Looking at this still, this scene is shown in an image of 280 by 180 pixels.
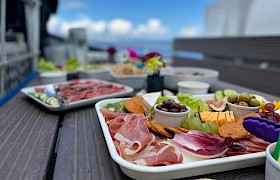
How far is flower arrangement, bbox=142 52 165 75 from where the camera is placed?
1.13 m

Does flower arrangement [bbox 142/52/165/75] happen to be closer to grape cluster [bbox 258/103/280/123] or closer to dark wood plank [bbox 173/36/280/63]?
grape cluster [bbox 258/103/280/123]

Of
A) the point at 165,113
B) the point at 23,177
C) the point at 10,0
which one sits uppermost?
the point at 10,0

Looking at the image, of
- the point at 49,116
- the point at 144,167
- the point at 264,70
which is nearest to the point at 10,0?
the point at 49,116

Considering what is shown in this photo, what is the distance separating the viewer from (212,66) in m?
4.42

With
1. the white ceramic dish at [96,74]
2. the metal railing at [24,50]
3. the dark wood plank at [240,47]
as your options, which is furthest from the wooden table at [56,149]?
the dark wood plank at [240,47]

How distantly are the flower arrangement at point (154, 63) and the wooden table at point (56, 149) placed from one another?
41cm

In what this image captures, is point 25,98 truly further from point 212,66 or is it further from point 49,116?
point 212,66

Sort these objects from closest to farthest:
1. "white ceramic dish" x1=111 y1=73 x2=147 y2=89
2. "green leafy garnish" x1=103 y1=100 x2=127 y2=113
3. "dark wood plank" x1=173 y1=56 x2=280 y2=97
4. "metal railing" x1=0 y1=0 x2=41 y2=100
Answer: "green leafy garnish" x1=103 y1=100 x2=127 y2=113 → "white ceramic dish" x1=111 y1=73 x2=147 y2=89 → "metal railing" x1=0 y1=0 x2=41 y2=100 → "dark wood plank" x1=173 y1=56 x2=280 y2=97

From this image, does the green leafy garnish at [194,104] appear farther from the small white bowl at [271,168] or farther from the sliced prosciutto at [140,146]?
the small white bowl at [271,168]

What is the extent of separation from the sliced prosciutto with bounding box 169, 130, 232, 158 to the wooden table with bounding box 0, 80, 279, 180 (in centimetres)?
5

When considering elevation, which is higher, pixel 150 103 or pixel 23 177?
pixel 150 103

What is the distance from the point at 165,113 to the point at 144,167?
9.0 inches

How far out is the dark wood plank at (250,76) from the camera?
300 centimetres

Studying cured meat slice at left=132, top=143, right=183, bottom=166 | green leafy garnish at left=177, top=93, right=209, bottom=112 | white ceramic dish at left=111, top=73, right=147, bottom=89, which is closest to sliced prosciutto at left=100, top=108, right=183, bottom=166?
cured meat slice at left=132, top=143, right=183, bottom=166
